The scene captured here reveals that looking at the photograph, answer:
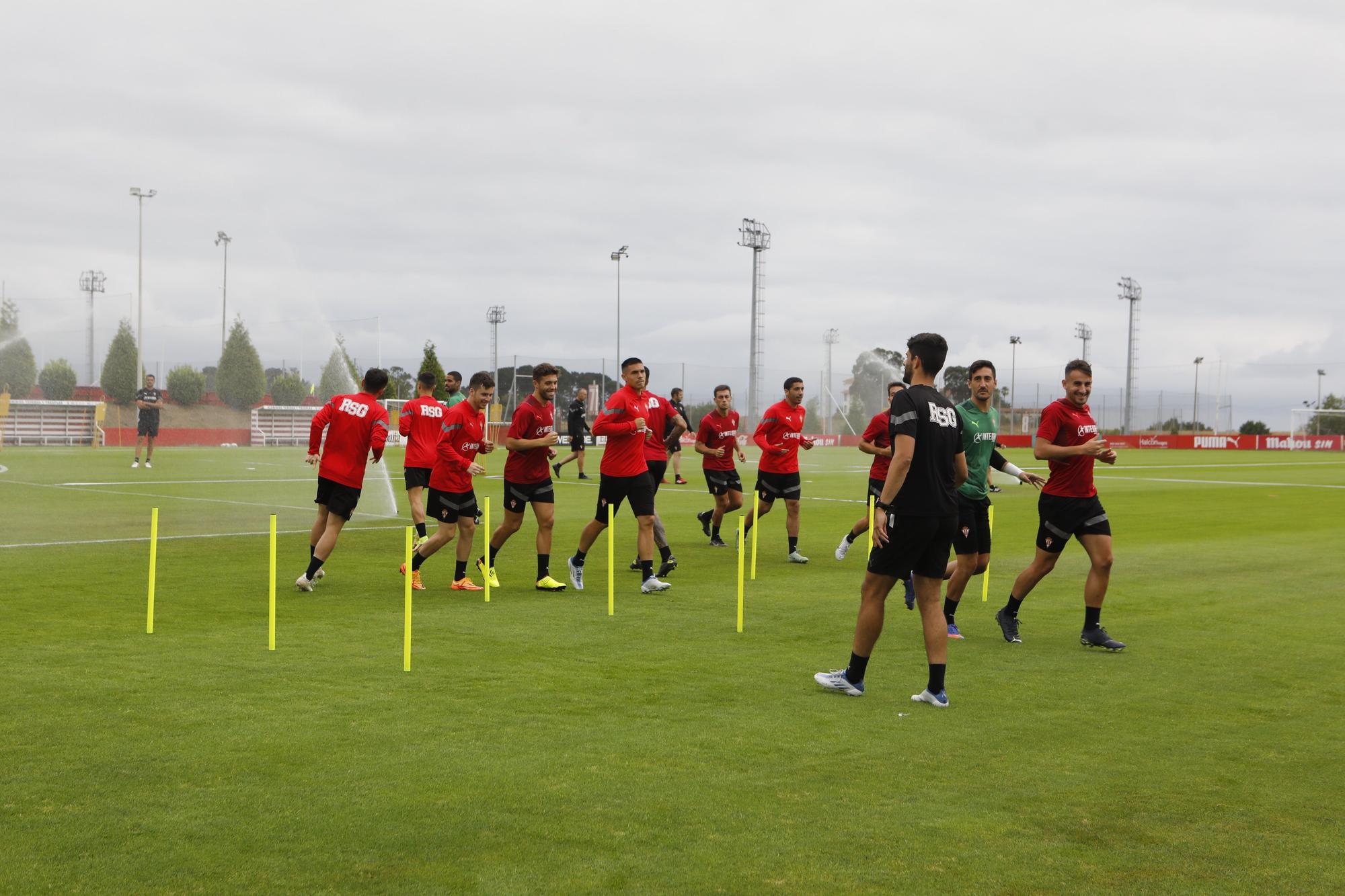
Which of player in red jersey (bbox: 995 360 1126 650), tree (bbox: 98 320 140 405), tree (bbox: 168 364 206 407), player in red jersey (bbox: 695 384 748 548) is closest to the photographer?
player in red jersey (bbox: 995 360 1126 650)

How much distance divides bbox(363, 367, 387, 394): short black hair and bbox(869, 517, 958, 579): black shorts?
6321mm

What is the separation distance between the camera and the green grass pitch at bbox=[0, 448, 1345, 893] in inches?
179

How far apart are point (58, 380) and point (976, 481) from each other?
107 feet

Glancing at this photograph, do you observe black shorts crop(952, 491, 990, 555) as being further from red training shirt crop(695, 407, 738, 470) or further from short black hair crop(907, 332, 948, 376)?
red training shirt crop(695, 407, 738, 470)

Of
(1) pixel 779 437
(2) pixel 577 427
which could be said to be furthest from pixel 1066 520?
(2) pixel 577 427

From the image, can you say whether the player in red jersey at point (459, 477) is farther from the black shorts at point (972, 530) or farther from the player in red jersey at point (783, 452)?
the black shorts at point (972, 530)

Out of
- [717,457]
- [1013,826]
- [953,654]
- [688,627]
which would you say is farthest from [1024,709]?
[717,457]

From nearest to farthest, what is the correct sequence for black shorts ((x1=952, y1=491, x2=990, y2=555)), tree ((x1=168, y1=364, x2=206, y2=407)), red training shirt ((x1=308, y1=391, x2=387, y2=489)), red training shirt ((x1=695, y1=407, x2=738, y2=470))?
black shorts ((x1=952, y1=491, x2=990, y2=555))
red training shirt ((x1=308, y1=391, x2=387, y2=489))
red training shirt ((x1=695, y1=407, x2=738, y2=470))
tree ((x1=168, y1=364, x2=206, y2=407))

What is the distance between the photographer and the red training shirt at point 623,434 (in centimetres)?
1159

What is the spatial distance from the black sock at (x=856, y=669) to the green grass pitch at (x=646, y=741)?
164mm

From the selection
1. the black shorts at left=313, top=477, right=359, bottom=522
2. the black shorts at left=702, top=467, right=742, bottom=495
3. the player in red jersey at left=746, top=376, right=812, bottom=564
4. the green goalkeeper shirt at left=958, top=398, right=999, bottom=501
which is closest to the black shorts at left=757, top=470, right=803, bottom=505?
the player in red jersey at left=746, top=376, right=812, bottom=564

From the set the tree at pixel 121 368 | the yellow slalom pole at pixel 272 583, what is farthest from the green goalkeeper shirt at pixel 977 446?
the tree at pixel 121 368

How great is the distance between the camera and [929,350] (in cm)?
704

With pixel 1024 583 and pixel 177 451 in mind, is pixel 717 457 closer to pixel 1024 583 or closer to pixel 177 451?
pixel 1024 583
